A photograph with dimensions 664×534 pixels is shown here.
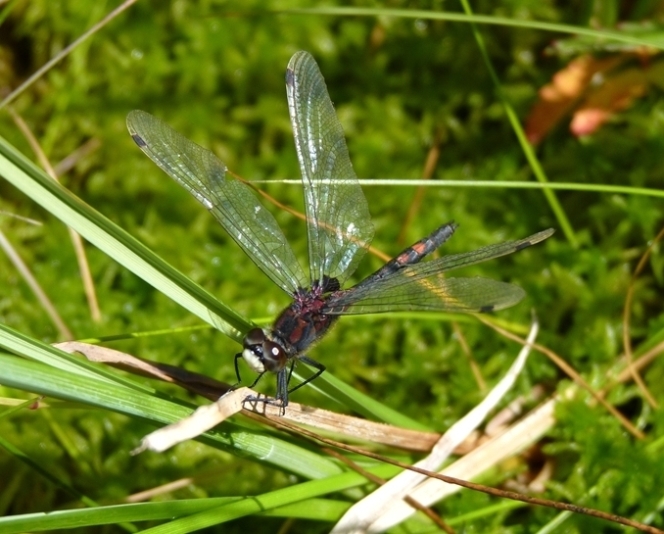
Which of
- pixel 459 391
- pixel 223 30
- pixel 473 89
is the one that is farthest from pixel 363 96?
pixel 459 391

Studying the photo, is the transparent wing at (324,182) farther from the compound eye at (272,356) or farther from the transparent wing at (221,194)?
the compound eye at (272,356)

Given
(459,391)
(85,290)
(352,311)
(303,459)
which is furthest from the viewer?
(85,290)

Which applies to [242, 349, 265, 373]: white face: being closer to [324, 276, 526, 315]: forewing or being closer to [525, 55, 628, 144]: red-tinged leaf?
[324, 276, 526, 315]: forewing

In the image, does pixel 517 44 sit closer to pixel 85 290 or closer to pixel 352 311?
pixel 352 311

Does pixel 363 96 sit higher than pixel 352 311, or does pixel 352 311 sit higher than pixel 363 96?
pixel 363 96

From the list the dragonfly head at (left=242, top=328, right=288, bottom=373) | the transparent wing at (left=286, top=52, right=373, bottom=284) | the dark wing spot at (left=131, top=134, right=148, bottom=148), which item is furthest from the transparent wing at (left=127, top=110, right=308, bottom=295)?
the dragonfly head at (left=242, top=328, right=288, bottom=373)

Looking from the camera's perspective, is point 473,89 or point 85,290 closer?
point 85,290

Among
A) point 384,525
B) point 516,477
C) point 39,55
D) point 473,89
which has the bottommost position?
point 384,525
